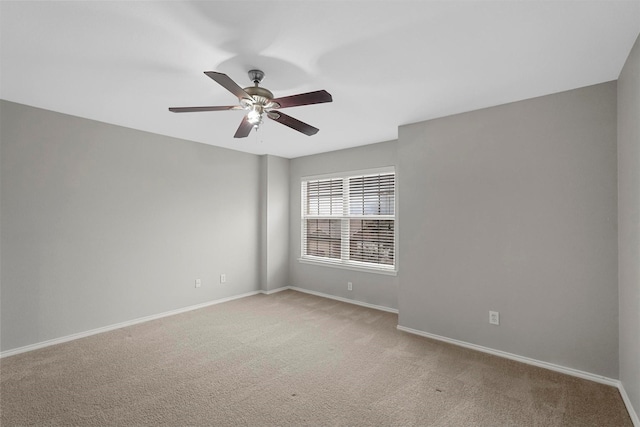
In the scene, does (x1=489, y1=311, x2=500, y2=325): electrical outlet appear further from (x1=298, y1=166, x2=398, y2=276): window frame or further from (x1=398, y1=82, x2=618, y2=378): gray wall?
(x1=298, y1=166, x2=398, y2=276): window frame

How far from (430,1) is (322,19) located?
22.5 inches

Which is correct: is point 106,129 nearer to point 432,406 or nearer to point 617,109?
point 432,406

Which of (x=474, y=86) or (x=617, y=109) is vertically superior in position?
(x=474, y=86)

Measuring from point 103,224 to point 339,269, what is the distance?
3247 millimetres

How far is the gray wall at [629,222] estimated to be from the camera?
1933 millimetres

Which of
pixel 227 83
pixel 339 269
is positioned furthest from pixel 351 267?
pixel 227 83

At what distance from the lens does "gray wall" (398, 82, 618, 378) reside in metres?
2.47

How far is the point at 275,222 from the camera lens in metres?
5.38

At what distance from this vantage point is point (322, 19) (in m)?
1.68

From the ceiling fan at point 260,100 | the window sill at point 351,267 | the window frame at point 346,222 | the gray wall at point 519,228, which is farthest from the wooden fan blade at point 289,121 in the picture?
the window sill at point 351,267

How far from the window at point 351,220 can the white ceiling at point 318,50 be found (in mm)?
1664

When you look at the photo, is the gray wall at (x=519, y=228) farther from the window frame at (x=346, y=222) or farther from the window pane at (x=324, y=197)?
the window pane at (x=324, y=197)

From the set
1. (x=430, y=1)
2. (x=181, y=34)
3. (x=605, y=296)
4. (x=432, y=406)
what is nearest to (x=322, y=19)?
(x=430, y=1)

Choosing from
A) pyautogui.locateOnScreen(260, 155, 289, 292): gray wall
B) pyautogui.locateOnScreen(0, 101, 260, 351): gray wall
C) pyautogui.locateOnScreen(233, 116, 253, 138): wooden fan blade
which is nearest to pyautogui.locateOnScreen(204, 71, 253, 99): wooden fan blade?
pyautogui.locateOnScreen(233, 116, 253, 138): wooden fan blade
